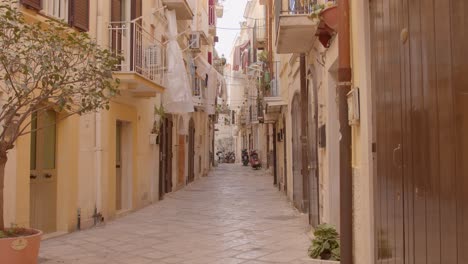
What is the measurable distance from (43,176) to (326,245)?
5486 mm

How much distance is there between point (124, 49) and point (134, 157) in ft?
10.3

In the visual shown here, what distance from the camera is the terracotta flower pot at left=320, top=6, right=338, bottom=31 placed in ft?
20.5

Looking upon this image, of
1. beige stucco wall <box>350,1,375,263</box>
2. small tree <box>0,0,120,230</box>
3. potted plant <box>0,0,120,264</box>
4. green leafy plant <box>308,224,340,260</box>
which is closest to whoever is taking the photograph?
beige stucco wall <box>350,1,375,263</box>

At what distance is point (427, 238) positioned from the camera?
3.29 meters

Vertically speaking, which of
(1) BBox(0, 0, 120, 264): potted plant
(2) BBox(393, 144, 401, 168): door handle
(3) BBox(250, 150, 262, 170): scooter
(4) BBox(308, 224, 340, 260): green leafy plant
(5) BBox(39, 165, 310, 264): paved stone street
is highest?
(1) BBox(0, 0, 120, 264): potted plant

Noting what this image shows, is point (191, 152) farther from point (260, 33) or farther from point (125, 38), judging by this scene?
point (125, 38)

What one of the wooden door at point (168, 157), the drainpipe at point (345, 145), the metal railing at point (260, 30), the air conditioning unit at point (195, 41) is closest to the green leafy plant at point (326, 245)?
the drainpipe at point (345, 145)

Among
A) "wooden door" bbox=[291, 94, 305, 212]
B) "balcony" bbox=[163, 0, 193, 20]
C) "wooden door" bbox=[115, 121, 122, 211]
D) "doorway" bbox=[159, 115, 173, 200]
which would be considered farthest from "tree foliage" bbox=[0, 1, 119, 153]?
"balcony" bbox=[163, 0, 193, 20]

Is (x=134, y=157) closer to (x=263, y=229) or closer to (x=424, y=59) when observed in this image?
(x=263, y=229)

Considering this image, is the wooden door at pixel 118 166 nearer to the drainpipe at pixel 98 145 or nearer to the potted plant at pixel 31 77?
the drainpipe at pixel 98 145

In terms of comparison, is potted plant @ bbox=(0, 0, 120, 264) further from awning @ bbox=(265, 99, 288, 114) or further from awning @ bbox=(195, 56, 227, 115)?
awning @ bbox=(195, 56, 227, 115)

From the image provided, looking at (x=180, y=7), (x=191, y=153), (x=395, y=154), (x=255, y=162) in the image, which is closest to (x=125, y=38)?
(x=180, y=7)

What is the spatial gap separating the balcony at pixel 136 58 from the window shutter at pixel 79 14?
991 millimetres

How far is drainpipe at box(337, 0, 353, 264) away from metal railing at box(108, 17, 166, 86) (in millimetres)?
6272
